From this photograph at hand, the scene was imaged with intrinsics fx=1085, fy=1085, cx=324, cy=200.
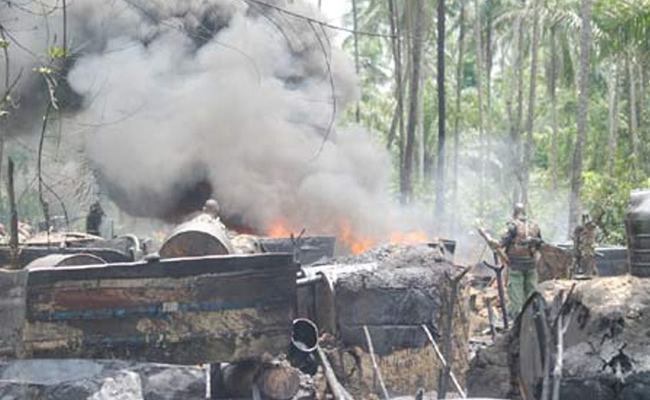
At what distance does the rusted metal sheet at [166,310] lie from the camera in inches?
324

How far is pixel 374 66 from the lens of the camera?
5569 cm

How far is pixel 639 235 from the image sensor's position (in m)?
7.22

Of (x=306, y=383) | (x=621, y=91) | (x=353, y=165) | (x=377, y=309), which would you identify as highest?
(x=621, y=91)

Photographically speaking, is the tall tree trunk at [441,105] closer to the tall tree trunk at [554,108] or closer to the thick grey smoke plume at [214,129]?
the thick grey smoke plume at [214,129]

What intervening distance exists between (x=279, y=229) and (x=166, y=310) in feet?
49.5

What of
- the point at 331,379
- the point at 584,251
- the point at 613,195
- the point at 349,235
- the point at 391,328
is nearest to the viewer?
the point at 331,379

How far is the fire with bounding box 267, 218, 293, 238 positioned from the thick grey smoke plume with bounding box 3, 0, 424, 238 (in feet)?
0.58

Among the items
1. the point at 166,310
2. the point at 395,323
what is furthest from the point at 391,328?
the point at 166,310

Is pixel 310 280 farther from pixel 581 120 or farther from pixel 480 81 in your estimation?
pixel 480 81

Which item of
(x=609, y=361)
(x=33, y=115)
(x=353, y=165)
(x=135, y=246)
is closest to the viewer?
(x=609, y=361)

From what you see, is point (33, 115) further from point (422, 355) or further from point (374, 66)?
point (374, 66)

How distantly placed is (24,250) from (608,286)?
23.7ft

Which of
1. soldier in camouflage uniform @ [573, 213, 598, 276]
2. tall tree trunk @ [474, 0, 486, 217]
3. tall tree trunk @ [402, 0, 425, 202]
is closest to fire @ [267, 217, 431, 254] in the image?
tall tree trunk @ [402, 0, 425, 202]

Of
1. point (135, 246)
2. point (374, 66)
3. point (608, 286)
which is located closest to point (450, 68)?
point (374, 66)
